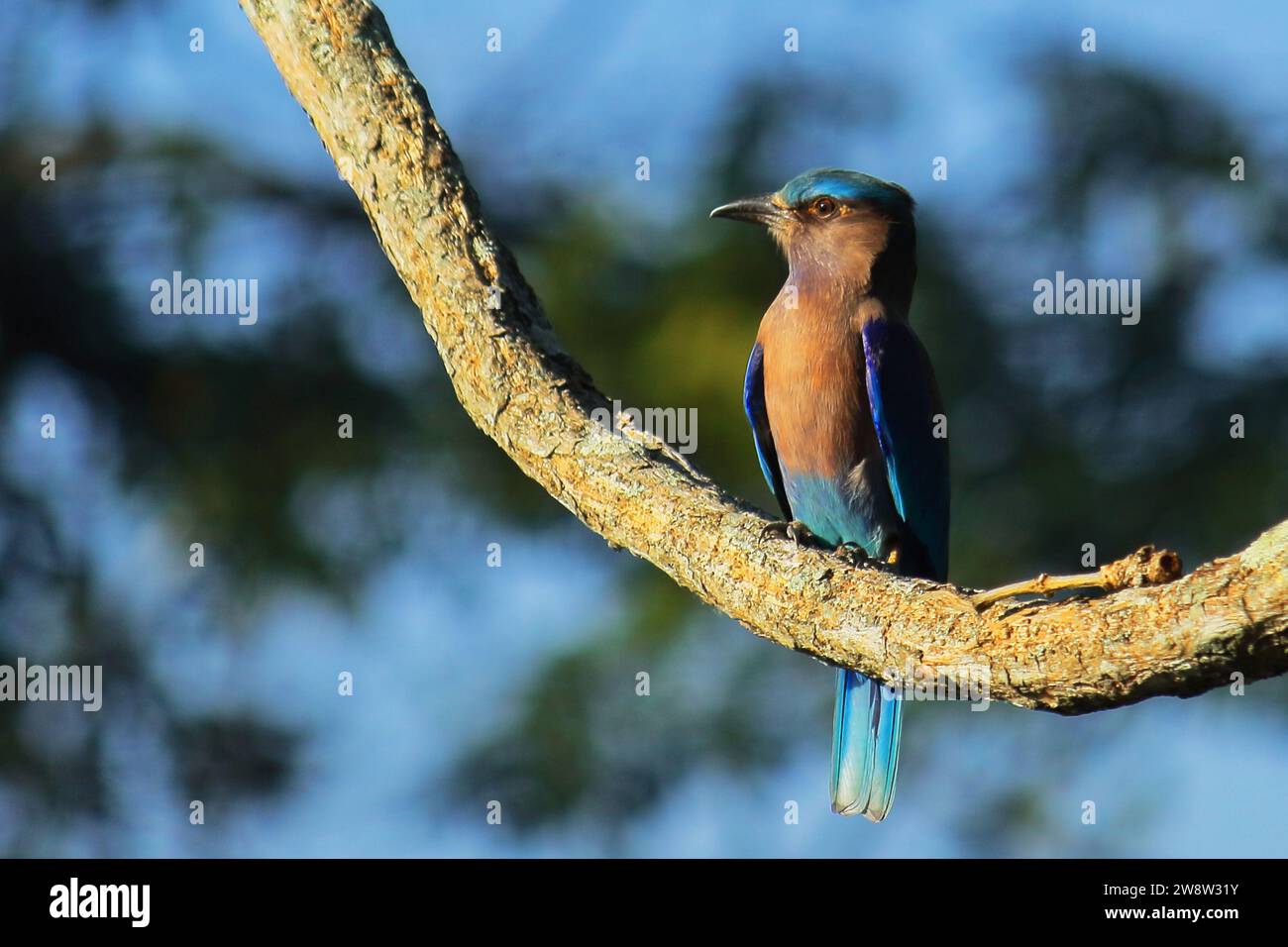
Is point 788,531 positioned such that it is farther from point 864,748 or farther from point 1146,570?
point 864,748

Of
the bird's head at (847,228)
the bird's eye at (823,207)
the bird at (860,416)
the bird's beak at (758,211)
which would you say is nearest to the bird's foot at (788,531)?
the bird at (860,416)

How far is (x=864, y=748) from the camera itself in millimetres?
5488

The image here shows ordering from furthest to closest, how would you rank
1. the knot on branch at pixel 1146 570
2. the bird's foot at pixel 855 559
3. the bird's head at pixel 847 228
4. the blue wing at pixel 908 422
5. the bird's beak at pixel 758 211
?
the bird's beak at pixel 758 211, the bird's head at pixel 847 228, the blue wing at pixel 908 422, the bird's foot at pixel 855 559, the knot on branch at pixel 1146 570

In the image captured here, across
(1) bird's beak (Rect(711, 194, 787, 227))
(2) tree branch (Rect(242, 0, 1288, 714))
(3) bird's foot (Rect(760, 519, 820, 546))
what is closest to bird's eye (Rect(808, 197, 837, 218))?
(1) bird's beak (Rect(711, 194, 787, 227))

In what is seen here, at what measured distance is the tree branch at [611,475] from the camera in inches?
114

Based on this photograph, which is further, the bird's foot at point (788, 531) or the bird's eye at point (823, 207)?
the bird's eye at point (823, 207)

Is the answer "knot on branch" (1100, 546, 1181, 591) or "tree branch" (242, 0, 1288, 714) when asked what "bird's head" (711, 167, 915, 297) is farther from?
"knot on branch" (1100, 546, 1181, 591)

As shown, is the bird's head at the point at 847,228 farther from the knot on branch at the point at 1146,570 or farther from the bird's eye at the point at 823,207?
the knot on branch at the point at 1146,570

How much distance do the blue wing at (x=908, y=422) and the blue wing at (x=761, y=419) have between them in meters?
0.46

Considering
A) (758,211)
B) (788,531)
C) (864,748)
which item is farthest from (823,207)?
(788,531)

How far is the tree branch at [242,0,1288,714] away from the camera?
2.89 m

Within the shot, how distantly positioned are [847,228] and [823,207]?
6.1 inches

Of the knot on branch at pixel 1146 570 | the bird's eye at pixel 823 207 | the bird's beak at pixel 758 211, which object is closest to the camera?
the knot on branch at pixel 1146 570

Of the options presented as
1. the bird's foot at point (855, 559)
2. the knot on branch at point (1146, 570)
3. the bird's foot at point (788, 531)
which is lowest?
the knot on branch at point (1146, 570)
